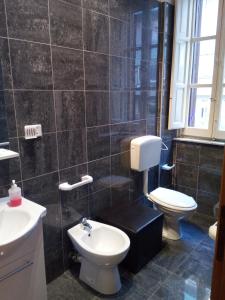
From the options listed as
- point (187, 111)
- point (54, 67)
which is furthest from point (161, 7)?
point (54, 67)

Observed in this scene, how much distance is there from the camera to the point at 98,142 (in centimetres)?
206

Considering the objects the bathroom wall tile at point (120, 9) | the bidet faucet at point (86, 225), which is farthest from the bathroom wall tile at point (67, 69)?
the bidet faucet at point (86, 225)

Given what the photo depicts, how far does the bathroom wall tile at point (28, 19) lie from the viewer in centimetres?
139

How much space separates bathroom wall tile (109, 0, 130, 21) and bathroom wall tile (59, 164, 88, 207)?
127 cm

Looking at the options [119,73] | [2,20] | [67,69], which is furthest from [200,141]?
[2,20]

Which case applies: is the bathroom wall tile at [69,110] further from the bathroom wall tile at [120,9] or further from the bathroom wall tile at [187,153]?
the bathroom wall tile at [187,153]

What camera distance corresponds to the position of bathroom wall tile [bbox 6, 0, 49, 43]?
1.39 metres

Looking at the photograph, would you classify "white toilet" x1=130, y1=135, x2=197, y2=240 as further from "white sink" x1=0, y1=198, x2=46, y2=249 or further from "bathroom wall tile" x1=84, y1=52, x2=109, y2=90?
"white sink" x1=0, y1=198, x2=46, y2=249

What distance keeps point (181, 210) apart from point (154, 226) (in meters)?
0.30

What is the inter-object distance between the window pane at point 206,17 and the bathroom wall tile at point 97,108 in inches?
58.0

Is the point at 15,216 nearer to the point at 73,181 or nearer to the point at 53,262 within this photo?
the point at 73,181

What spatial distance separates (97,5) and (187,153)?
1811 millimetres

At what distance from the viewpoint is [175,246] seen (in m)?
2.35

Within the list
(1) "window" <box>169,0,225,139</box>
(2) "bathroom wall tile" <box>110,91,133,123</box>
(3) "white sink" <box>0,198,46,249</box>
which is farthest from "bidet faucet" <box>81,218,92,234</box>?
(1) "window" <box>169,0,225,139</box>
